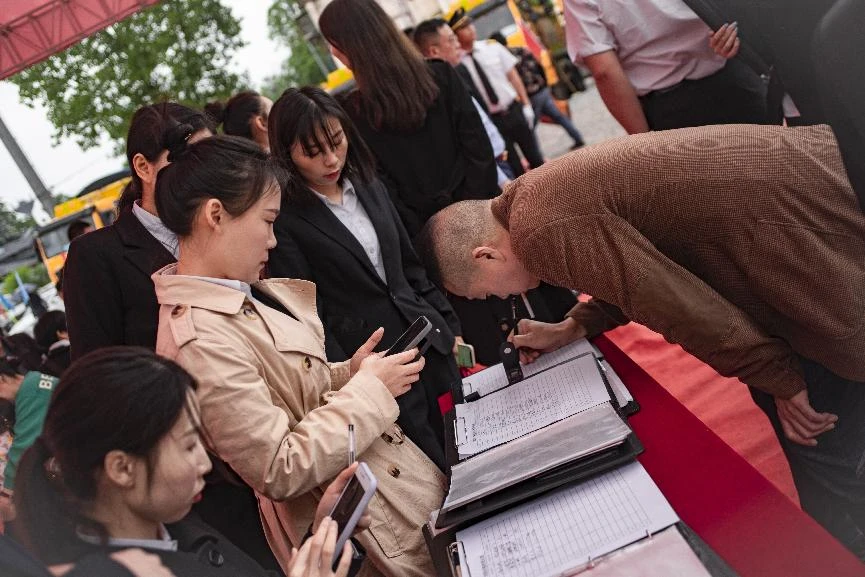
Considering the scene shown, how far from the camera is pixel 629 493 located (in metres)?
1.16

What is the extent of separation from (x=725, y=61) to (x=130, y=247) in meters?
1.81

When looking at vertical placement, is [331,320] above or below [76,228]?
below

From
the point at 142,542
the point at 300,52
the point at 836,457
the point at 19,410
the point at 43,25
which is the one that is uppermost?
the point at 300,52

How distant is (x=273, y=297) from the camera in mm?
1468

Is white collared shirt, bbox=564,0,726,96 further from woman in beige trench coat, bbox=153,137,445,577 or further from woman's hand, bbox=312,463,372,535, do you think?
woman's hand, bbox=312,463,372,535

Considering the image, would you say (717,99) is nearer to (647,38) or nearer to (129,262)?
(647,38)

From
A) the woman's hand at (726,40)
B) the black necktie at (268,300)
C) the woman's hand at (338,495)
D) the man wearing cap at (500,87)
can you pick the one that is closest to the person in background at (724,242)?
the black necktie at (268,300)

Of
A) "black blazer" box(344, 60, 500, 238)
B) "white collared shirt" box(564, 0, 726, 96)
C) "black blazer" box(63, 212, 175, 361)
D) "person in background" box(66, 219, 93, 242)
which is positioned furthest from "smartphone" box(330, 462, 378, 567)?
"person in background" box(66, 219, 93, 242)

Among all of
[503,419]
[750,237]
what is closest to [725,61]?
[750,237]

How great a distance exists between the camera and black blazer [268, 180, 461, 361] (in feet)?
6.42

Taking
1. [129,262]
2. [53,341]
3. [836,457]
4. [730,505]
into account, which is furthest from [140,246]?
[836,457]

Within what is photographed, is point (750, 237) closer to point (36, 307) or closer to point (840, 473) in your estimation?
point (840, 473)

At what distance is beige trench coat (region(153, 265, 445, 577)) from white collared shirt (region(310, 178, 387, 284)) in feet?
1.63

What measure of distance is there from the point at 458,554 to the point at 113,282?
0.96 m
